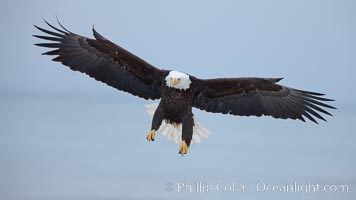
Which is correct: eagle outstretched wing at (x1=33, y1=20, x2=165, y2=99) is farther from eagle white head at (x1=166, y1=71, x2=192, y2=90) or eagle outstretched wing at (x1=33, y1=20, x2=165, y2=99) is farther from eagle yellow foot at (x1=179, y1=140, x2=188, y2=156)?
eagle yellow foot at (x1=179, y1=140, x2=188, y2=156)

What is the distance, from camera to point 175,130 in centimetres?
738

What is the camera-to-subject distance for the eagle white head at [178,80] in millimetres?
6926

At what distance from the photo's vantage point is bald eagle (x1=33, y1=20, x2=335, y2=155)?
278 inches

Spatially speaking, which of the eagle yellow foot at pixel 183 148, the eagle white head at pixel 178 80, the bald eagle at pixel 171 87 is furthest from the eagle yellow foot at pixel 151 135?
the eagle white head at pixel 178 80

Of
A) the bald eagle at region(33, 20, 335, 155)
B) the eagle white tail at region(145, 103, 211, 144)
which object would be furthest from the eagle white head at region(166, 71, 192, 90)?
the eagle white tail at region(145, 103, 211, 144)

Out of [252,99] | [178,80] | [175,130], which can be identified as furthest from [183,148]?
[252,99]

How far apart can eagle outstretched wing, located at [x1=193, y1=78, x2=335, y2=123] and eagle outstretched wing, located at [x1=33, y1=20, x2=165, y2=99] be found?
45 cm

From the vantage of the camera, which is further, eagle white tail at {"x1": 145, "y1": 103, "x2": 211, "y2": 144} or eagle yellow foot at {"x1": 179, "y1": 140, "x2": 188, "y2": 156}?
eagle white tail at {"x1": 145, "y1": 103, "x2": 211, "y2": 144}

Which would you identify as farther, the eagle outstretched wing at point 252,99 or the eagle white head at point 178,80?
the eagle outstretched wing at point 252,99

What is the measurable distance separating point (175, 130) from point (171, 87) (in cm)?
55

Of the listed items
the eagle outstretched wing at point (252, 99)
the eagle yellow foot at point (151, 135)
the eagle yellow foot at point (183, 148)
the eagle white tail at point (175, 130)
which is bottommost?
the eagle yellow foot at point (183, 148)

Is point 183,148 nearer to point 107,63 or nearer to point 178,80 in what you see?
point 178,80

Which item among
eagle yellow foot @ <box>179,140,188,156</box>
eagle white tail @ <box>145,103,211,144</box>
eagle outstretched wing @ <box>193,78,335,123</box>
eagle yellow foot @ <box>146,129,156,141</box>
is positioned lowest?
eagle yellow foot @ <box>179,140,188,156</box>

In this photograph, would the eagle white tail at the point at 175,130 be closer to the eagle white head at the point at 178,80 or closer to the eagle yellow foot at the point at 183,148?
the eagle yellow foot at the point at 183,148
